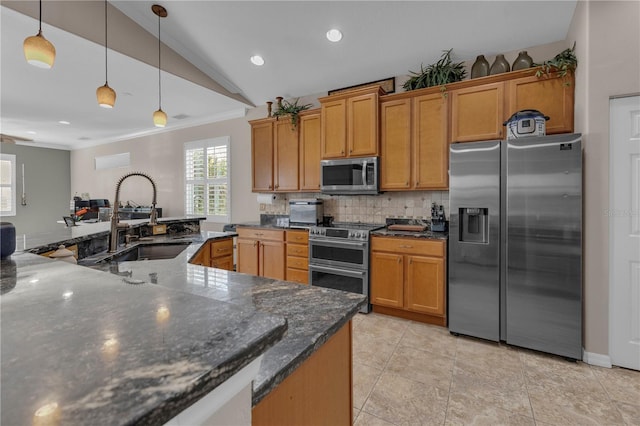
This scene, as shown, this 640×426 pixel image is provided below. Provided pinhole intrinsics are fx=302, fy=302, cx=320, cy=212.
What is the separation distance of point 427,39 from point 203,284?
3232 millimetres

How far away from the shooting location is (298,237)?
3.85 metres

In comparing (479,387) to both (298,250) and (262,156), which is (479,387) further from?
(262,156)

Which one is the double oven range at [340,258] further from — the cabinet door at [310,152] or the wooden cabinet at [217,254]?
the wooden cabinet at [217,254]

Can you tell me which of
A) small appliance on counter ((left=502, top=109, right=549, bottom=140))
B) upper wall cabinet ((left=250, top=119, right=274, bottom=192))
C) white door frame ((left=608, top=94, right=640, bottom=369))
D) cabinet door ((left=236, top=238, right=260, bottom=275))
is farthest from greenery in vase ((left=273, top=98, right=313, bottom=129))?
white door frame ((left=608, top=94, right=640, bottom=369))

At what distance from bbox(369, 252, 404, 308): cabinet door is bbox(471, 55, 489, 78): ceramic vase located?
2051mm

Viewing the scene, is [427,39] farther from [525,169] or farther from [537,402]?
[537,402]

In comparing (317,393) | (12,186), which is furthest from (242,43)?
(12,186)

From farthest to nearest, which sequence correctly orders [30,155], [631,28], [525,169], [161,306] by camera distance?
1. [30,155]
2. [525,169]
3. [631,28]
4. [161,306]

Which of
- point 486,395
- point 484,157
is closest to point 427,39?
point 484,157

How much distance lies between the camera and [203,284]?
1.28m

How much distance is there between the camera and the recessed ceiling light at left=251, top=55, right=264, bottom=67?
375 cm

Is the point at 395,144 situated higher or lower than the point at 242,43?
lower

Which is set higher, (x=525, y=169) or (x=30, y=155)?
(x=30, y=155)

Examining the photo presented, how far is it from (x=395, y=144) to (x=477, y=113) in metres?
0.86
